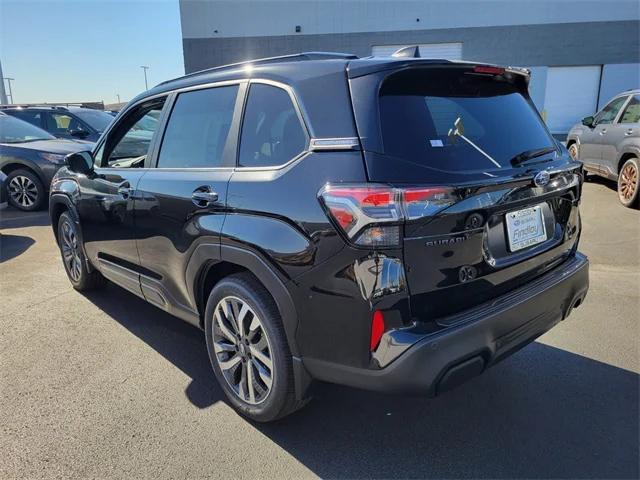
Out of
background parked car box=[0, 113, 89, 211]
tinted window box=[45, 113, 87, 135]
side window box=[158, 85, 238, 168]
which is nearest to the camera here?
side window box=[158, 85, 238, 168]

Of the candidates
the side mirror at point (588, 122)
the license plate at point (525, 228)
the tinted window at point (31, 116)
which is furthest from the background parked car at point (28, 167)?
the side mirror at point (588, 122)

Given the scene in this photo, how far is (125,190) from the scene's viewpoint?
345 centimetres

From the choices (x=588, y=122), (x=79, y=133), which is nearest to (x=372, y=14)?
(x=588, y=122)

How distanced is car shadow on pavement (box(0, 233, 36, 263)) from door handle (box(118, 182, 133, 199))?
334 cm

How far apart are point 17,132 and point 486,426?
968 cm

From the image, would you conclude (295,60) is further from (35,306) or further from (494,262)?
(35,306)

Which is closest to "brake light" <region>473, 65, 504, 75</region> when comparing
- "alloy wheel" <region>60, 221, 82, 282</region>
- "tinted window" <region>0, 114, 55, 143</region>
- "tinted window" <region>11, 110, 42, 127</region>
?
"alloy wheel" <region>60, 221, 82, 282</region>

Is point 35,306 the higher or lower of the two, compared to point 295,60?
lower

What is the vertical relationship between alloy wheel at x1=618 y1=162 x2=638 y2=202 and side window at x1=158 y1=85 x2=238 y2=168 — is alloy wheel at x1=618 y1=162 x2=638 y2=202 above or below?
below

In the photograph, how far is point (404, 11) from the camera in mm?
20594

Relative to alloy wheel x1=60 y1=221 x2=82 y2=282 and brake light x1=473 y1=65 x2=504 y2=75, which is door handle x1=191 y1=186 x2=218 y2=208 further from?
alloy wheel x1=60 y1=221 x2=82 y2=282

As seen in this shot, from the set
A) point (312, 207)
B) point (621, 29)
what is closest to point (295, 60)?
point (312, 207)

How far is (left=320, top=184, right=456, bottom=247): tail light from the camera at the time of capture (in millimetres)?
1941

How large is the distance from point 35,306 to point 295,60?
345 cm
